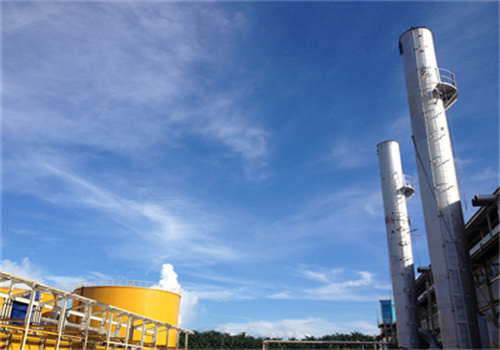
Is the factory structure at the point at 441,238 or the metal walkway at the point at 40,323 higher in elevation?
the factory structure at the point at 441,238

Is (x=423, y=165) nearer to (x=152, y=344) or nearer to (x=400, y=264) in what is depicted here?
(x=400, y=264)

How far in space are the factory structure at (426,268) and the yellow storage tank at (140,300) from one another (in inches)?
82.4

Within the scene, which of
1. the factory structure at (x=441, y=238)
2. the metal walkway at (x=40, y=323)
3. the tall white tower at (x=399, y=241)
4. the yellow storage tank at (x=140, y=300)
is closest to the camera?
the metal walkway at (x=40, y=323)

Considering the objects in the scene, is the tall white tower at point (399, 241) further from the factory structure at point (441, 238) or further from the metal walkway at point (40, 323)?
the metal walkway at point (40, 323)

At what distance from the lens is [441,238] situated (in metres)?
25.8

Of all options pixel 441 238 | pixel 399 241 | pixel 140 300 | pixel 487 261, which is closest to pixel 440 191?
pixel 441 238

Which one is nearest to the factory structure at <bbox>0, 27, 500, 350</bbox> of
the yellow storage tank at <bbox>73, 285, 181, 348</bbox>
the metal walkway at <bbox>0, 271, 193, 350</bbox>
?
the metal walkway at <bbox>0, 271, 193, 350</bbox>

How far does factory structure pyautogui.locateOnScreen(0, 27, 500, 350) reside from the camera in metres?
23.2

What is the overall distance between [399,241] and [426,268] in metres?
3.00

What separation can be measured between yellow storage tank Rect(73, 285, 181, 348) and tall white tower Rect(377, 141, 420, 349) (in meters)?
22.0

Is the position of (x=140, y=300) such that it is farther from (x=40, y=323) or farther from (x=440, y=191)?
(x=440, y=191)

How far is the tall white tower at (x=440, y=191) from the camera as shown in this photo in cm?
2398

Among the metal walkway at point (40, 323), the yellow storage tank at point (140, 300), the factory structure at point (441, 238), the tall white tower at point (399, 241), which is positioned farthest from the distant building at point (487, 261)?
the yellow storage tank at point (140, 300)

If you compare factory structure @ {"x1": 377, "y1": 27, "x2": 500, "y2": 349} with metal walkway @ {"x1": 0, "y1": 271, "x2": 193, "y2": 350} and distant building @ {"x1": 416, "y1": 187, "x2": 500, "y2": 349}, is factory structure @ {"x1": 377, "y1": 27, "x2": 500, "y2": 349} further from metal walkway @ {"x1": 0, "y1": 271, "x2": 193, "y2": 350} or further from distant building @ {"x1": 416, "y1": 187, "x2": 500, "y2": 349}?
metal walkway @ {"x1": 0, "y1": 271, "x2": 193, "y2": 350}
